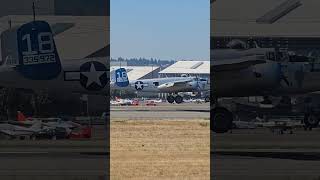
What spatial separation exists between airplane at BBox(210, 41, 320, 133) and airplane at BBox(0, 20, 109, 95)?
1.74 m

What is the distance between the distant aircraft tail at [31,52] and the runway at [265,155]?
2.69 m

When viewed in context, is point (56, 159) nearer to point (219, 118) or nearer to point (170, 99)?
point (219, 118)

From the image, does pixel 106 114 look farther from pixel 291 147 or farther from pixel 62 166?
pixel 291 147

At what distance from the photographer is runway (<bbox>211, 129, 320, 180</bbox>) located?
28.8 feet

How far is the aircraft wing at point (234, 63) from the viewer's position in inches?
349

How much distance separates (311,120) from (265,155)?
37.3 inches

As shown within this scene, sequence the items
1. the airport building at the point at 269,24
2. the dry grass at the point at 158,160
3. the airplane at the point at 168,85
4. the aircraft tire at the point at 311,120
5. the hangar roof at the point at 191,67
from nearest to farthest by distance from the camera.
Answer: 1. the airport building at the point at 269,24
2. the aircraft tire at the point at 311,120
3. the dry grass at the point at 158,160
4. the hangar roof at the point at 191,67
5. the airplane at the point at 168,85

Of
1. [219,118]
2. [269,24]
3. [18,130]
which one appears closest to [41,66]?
[18,130]

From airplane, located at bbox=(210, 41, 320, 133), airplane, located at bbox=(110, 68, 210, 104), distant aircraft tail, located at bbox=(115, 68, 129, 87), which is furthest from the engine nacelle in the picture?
airplane, located at bbox=(110, 68, 210, 104)

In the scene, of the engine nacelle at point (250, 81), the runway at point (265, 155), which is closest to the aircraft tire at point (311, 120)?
the runway at point (265, 155)

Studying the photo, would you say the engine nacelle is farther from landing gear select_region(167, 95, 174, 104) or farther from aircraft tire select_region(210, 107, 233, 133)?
landing gear select_region(167, 95, 174, 104)

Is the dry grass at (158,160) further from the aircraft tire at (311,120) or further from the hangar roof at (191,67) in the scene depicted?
the hangar roof at (191,67)

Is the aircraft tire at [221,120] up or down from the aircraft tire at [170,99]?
up

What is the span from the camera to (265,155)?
907 cm
